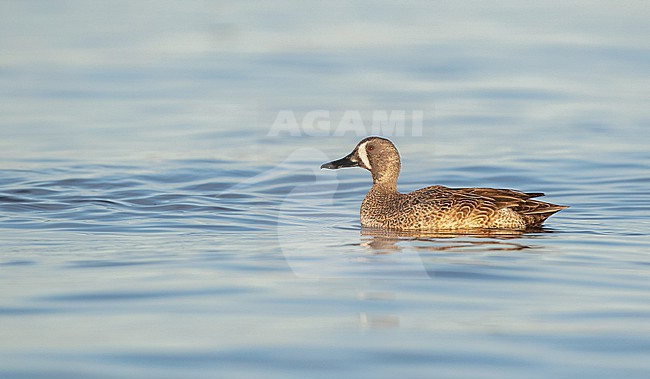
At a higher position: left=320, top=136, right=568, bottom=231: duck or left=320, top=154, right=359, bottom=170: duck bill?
left=320, top=154, right=359, bottom=170: duck bill

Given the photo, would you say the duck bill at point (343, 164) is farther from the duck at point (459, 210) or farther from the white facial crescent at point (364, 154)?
the duck at point (459, 210)

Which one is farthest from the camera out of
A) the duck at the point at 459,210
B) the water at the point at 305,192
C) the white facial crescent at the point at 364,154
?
the white facial crescent at the point at 364,154

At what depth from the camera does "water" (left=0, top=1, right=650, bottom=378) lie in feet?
22.0

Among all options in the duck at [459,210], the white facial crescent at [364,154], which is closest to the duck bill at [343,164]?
the white facial crescent at [364,154]

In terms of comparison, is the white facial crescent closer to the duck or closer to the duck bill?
the duck bill

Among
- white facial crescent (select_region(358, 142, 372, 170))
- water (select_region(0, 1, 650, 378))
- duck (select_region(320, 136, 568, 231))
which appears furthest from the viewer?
white facial crescent (select_region(358, 142, 372, 170))

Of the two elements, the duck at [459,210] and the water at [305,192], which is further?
the duck at [459,210]

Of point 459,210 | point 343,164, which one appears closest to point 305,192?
point 343,164

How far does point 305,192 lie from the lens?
14.0 m

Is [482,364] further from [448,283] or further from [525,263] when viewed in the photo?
[525,263]

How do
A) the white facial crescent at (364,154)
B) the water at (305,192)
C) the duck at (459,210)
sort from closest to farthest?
1. the water at (305,192)
2. the duck at (459,210)
3. the white facial crescent at (364,154)

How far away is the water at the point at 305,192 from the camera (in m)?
6.71

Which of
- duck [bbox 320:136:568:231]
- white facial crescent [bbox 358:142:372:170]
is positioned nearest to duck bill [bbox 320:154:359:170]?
white facial crescent [bbox 358:142:372:170]

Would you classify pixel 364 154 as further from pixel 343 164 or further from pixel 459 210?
pixel 459 210
